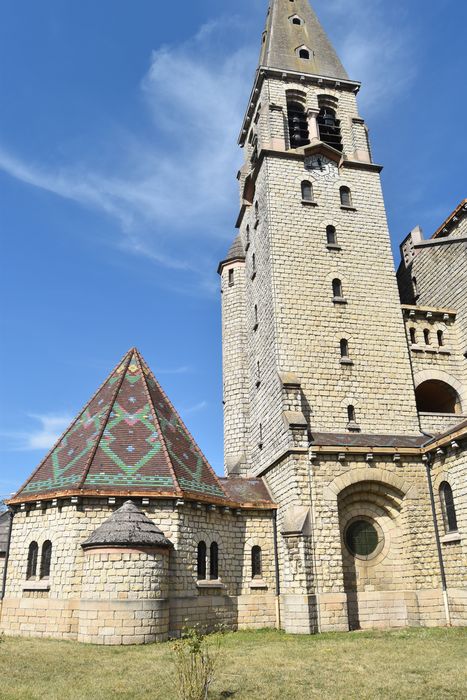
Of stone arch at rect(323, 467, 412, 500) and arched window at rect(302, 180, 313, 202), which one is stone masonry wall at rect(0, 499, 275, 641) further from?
arched window at rect(302, 180, 313, 202)

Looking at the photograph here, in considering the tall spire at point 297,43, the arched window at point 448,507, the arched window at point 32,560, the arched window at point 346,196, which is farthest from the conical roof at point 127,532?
the tall spire at point 297,43

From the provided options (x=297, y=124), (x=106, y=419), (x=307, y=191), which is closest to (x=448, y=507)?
(x=106, y=419)

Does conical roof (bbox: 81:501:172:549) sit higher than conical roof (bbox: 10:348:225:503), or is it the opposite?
conical roof (bbox: 10:348:225:503)

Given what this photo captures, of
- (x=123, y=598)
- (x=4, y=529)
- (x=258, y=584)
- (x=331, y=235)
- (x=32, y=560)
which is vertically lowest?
(x=123, y=598)

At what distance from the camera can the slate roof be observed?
1762 cm

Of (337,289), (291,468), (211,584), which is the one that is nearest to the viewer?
(211,584)

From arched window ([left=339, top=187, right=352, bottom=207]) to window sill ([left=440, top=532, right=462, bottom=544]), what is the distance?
14.7 meters

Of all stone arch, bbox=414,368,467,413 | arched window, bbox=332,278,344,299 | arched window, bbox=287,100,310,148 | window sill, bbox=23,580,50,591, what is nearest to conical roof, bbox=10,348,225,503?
window sill, bbox=23,580,50,591

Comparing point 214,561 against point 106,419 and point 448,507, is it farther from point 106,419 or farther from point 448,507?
point 448,507

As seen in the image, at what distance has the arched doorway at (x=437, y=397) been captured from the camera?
22.6m

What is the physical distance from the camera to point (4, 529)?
18.3 metres

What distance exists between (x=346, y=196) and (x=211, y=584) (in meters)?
17.4

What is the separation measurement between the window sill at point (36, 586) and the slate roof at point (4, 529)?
1981mm

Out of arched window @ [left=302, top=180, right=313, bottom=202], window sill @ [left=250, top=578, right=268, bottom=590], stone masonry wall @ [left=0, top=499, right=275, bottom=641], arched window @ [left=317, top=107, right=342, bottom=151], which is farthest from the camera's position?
arched window @ [left=317, top=107, right=342, bottom=151]
